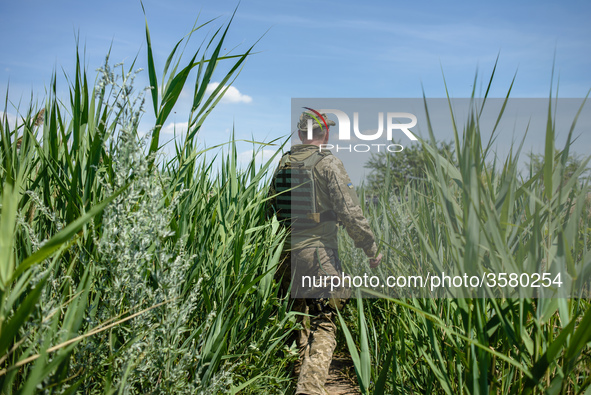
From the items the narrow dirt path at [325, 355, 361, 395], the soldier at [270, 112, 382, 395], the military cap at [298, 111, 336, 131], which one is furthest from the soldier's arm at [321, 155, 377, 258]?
the narrow dirt path at [325, 355, 361, 395]

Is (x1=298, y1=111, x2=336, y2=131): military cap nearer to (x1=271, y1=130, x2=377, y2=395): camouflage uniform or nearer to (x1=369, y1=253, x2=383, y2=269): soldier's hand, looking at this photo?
(x1=271, y1=130, x2=377, y2=395): camouflage uniform

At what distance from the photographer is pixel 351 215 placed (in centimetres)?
295

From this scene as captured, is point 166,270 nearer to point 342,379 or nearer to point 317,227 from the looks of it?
point 317,227

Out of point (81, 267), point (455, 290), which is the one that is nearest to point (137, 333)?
point (81, 267)

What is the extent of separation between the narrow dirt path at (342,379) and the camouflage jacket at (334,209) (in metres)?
0.98

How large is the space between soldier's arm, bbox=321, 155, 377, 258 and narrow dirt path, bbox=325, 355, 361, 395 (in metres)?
0.99

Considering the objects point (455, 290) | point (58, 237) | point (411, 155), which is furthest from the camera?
point (411, 155)

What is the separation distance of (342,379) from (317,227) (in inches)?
47.9

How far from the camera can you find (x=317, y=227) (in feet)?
10.1

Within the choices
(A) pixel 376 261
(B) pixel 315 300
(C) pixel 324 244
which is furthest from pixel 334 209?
(B) pixel 315 300

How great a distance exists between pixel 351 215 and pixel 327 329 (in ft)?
2.83

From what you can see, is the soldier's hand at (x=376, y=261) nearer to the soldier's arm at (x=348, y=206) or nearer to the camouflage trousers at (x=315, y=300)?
the soldier's arm at (x=348, y=206)

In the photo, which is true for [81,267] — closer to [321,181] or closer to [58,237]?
[58,237]

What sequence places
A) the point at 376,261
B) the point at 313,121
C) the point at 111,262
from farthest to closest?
the point at 313,121, the point at 376,261, the point at 111,262
